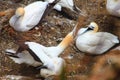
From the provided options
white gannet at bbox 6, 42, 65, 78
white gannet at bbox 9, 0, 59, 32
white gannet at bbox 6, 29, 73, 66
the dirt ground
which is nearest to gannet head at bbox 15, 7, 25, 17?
white gannet at bbox 9, 0, 59, 32

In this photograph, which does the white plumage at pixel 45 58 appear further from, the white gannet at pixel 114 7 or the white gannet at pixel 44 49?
the white gannet at pixel 114 7

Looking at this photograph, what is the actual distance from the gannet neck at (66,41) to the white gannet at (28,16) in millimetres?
396

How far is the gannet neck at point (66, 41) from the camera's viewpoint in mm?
3533

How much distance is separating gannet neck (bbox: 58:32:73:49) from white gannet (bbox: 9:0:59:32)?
1.30 ft

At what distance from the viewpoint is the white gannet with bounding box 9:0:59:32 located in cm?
375

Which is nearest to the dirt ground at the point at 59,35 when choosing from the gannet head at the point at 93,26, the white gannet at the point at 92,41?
the white gannet at the point at 92,41

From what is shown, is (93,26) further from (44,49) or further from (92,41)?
(44,49)

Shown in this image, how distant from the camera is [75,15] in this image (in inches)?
164

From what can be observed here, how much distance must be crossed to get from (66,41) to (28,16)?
53 centimetres

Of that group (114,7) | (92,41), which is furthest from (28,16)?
(114,7)

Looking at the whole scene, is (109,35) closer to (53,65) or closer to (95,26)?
(95,26)

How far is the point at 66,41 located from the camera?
3.63 m

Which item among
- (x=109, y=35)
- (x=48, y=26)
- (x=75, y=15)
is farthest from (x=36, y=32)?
(x=109, y=35)

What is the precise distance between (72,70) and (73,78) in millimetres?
175
